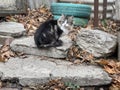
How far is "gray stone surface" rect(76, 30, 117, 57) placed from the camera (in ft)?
18.9

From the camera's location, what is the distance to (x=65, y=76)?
16.5ft

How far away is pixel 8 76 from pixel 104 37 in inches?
71.4

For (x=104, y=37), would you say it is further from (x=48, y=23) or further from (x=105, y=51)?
(x=48, y=23)

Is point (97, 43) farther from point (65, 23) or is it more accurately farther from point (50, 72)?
point (50, 72)

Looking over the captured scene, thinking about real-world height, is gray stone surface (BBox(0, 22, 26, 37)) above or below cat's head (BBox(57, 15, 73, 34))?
below

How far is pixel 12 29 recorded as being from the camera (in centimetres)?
650

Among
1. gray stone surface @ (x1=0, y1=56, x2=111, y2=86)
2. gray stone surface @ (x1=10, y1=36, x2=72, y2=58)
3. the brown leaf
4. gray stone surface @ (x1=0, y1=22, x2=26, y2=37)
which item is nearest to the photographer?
gray stone surface @ (x1=0, y1=56, x2=111, y2=86)

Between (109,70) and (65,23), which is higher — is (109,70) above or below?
below

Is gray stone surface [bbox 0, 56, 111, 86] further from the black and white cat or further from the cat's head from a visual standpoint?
the cat's head

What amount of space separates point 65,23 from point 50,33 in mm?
493

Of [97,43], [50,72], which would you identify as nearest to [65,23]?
[97,43]

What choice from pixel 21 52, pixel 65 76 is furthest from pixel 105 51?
pixel 21 52

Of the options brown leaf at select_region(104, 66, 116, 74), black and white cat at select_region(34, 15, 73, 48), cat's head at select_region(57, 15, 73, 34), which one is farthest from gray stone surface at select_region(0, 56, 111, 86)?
cat's head at select_region(57, 15, 73, 34)

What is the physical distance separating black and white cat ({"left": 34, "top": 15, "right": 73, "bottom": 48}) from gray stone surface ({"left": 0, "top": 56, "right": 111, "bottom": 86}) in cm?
32
